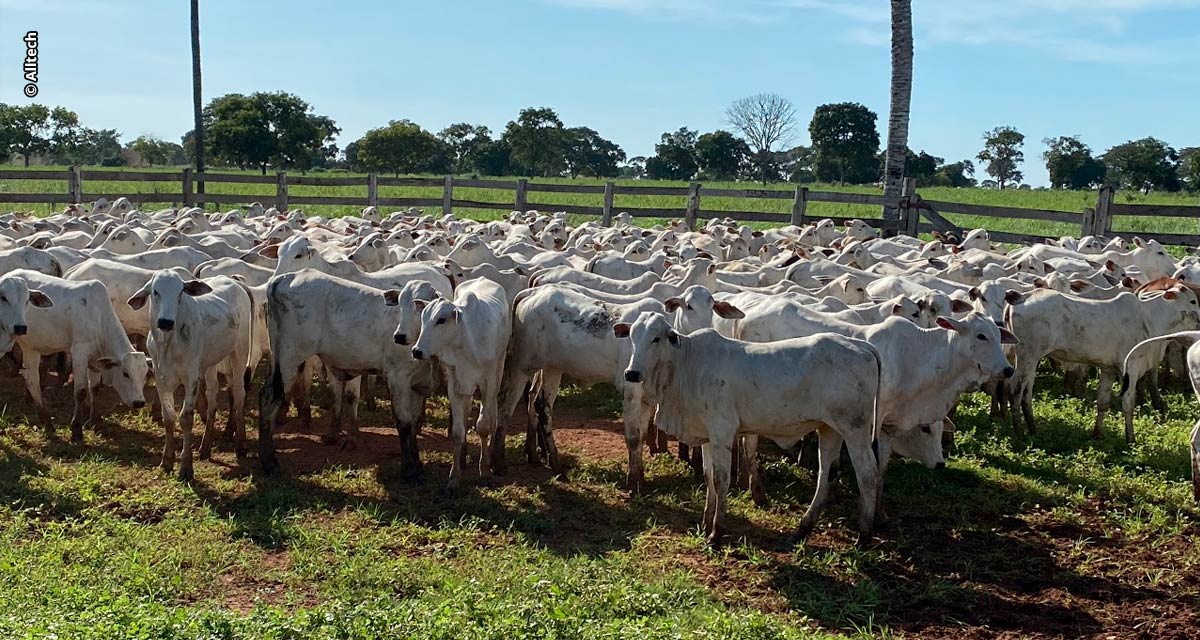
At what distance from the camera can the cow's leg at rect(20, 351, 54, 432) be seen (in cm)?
1119

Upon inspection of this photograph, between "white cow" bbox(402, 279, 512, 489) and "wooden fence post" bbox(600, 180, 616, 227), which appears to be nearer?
"white cow" bbox(402, 279, 512, 489)

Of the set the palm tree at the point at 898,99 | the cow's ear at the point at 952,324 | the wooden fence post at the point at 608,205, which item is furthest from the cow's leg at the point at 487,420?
the wooden fence post at the point at 608,205

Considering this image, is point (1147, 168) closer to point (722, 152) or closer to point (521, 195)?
point (722, 152)

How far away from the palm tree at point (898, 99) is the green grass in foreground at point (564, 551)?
14.1m

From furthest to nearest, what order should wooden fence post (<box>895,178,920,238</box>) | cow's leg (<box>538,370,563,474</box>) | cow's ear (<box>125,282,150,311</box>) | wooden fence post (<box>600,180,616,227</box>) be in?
1. wooden fence post (<box>600,180,616,227</box>)
2. wooden fence post (<box>895,178,920,238</box>)
3. cow's leg (<box>538,370,563,474</box>)
4. cow's ear (<box>125,282,150,311</box>)

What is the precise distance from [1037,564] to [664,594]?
298 centimetres

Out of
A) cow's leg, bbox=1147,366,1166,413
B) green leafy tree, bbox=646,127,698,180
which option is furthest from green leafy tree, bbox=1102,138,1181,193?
cow's leg, bbox=1147,366,1166,413

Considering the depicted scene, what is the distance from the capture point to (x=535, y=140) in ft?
297

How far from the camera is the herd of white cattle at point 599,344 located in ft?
28.1

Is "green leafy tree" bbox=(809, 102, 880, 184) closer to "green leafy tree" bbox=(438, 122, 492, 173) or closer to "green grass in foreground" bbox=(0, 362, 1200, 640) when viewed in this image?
"green leafy tree" bbox=(438, 122, 492, 173)

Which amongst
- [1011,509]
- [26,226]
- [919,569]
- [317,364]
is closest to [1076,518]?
[1011,509]

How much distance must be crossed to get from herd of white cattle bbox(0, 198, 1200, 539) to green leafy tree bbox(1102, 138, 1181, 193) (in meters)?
72.2

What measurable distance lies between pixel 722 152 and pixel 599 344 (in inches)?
→ 3659

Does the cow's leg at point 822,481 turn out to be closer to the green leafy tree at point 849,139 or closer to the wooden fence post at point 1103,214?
the wooden fence post at point 1103,214
